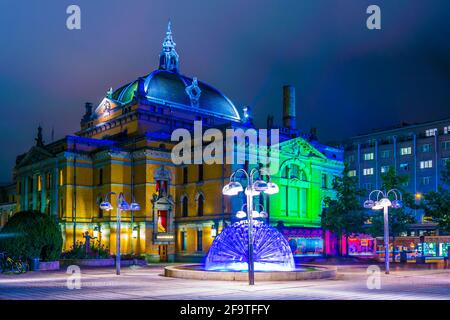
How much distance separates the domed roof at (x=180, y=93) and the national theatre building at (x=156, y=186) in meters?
0.53

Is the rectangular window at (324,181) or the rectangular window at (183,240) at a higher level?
the rectangular window at (324,181)

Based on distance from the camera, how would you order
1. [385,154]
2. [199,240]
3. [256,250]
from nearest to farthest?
1. [256,250]
2. [199,240]
3. [385,154]

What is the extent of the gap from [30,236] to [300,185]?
3611 cm

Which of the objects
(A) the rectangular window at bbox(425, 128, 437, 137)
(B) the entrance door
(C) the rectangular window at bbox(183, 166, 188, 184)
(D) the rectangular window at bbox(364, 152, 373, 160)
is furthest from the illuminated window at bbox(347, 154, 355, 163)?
(B) the entrance door

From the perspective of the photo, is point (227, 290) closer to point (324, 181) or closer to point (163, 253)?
point (163, 253)

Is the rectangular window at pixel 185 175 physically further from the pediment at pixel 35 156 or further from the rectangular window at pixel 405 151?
the rectangular window at pixel 405 151

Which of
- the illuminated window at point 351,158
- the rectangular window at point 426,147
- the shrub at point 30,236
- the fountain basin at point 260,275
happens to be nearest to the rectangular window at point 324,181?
the rectangular window at point 426,147

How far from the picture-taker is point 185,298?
20547mm

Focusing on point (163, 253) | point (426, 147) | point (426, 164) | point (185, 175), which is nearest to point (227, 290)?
point (163, 253)

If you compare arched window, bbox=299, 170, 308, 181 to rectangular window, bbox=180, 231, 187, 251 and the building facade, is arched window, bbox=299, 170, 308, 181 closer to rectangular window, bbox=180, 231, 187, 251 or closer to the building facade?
rectangular window, bbox=180, 231, 187, 251

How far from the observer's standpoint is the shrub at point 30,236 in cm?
4178

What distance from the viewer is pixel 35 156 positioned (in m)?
75.4

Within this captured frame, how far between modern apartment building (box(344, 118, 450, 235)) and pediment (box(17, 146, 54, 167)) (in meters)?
50.2

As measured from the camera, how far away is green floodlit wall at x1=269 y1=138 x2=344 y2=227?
67.2 m
